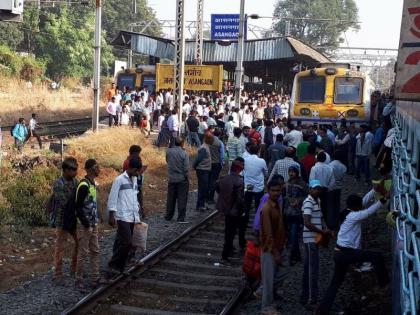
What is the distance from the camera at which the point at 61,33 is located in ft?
179

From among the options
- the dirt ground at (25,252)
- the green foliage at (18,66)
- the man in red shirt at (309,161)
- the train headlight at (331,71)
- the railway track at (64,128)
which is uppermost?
the green foliage at (18,66)

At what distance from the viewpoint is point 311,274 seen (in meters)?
7.02

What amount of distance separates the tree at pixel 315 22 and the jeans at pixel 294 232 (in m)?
74.2

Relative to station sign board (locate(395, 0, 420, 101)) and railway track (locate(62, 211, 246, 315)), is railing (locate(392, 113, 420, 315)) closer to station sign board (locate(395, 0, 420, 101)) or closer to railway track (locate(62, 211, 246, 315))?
station sign board (locate(395, 0, 420, 101))

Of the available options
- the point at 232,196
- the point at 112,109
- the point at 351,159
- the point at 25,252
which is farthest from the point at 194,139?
the point at 232,196

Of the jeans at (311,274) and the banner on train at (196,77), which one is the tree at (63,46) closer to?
the banner on train at (196,77)

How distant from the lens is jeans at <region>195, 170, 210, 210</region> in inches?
471

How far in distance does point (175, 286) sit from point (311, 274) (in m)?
1.88

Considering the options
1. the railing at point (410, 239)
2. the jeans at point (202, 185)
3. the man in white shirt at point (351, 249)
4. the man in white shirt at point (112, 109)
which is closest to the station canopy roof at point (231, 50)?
the man in white shirt at point (112, 109)

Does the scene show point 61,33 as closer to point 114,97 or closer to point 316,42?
point 114,97

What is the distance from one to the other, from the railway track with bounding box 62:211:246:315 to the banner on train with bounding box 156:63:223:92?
1169 cm

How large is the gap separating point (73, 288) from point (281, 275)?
2600 mm

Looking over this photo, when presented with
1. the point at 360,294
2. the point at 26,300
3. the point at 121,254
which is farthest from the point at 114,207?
the point at 360,294

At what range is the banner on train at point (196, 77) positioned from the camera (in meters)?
21.0
